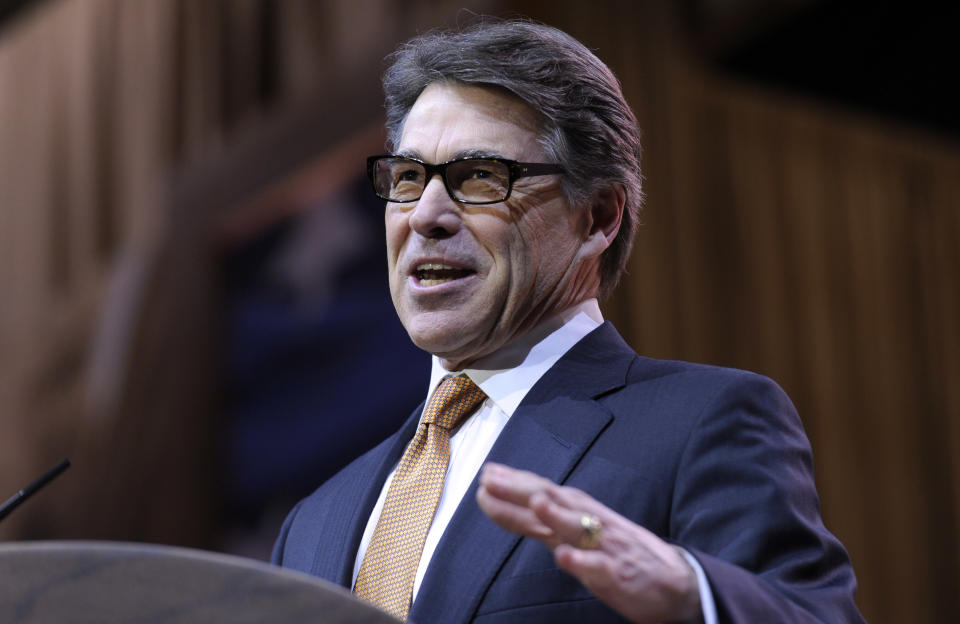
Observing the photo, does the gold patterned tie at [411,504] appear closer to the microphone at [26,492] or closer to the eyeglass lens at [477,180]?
the eyeglass lens at [477,180]

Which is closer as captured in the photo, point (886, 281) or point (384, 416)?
point (384, 416)

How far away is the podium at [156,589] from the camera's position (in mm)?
900

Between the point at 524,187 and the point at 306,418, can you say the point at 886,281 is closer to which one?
the point at 306,418

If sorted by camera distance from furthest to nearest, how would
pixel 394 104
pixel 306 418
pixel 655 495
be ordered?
pixel 306 418
pixel 394 104
pixel 655 495

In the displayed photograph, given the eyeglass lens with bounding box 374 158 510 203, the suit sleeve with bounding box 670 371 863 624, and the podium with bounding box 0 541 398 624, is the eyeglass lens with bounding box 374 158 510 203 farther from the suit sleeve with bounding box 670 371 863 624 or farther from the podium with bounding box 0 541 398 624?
the podium with bounding box 0 541 398 624

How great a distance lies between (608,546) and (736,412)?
40 centimetres

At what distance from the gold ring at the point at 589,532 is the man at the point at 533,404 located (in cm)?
8

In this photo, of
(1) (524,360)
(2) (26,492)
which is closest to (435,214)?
(1) (524,360)

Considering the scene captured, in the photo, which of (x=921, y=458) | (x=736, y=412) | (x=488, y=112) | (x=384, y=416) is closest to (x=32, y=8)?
(x=384, y=416)

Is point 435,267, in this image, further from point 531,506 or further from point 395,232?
point 531,506

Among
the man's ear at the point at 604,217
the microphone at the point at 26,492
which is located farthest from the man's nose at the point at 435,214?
the microphone at the point at 26,492

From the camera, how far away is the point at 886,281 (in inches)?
226

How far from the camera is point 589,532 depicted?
104 cm

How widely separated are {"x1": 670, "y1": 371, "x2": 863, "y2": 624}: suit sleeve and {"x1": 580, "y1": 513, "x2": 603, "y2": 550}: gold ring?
7.6 inches
